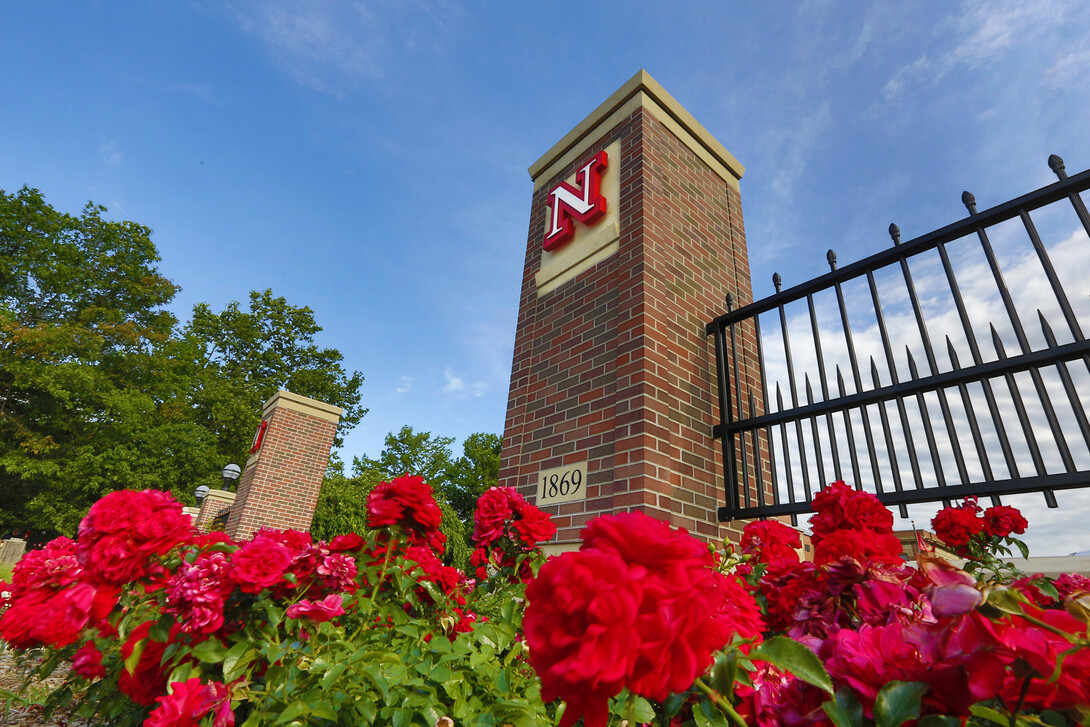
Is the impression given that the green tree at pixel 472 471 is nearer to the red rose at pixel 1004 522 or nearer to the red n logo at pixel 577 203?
the red n logo at pixel 577 203

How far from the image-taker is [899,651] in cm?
53

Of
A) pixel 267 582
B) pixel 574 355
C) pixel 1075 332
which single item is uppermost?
pixel 574 355

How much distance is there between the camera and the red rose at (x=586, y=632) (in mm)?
514

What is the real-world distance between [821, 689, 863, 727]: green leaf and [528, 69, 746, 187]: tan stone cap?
14.5 ft

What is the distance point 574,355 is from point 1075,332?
2.70 m

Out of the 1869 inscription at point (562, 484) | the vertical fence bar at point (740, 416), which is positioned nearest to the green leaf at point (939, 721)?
the 1869 inscription at point (562, 484)

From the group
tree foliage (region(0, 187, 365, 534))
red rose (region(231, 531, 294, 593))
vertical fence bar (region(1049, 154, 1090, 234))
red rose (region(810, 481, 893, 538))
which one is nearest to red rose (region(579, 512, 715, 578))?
red rose (region(810, 481, 893, 538))

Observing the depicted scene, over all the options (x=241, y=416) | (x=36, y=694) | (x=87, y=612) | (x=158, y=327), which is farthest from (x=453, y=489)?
(x=87, y=612)

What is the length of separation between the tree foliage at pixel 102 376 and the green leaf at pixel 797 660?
75.7ft

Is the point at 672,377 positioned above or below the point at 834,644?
above

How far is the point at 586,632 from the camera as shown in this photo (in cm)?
53

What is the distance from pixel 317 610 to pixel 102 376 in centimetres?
2395

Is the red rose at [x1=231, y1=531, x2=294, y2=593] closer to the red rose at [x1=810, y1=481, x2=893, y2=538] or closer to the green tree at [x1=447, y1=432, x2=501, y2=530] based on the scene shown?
the red rose at [x1=810, y1=481, x2=893, y2=538]

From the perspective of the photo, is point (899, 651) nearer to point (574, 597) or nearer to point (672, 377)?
point (574, 597)
